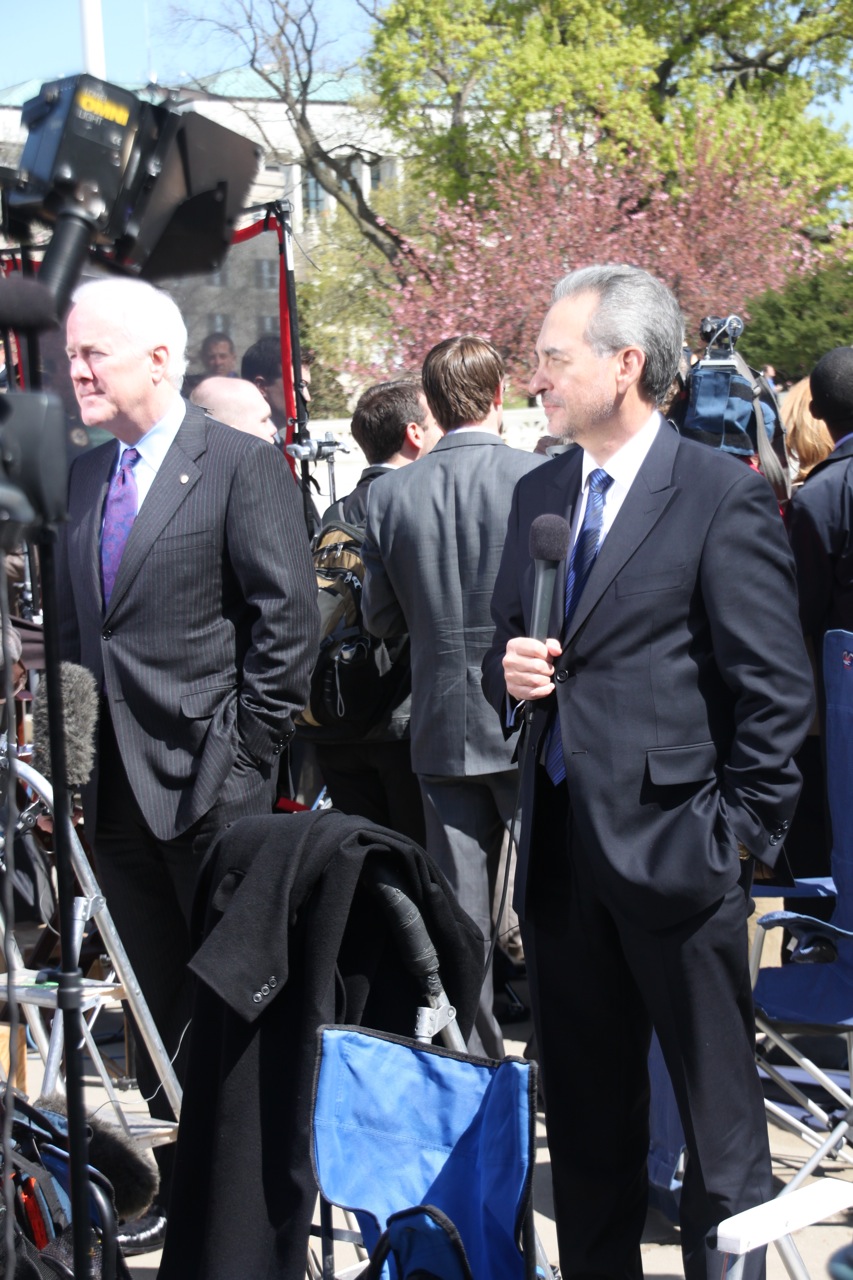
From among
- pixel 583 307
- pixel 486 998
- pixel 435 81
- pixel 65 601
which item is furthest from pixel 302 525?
pixel 435 81

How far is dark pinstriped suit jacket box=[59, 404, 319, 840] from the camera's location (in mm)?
3016

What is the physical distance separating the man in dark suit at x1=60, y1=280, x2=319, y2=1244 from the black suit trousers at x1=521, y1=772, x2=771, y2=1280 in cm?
80

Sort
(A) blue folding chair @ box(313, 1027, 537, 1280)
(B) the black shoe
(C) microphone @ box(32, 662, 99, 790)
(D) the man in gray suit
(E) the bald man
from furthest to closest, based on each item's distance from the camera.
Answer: (E) the bald man
(D) the man in gray suit
(B) the black shoe
(C) microphone @ box(32, 662, 99, 790)
(A) blue folding chair @ box(313, 1027, 537, 1280)

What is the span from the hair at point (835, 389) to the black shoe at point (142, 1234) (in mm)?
2911

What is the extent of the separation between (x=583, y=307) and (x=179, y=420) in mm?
1093

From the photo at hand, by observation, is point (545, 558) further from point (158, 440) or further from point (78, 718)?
point (158, 440)

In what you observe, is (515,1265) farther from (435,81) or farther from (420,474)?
(435,81)

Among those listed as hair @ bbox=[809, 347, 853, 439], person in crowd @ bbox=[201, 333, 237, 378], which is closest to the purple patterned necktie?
hair @ bbox=[809, 347, 853, 439]

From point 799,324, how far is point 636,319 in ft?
70.4

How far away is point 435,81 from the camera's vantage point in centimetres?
3031

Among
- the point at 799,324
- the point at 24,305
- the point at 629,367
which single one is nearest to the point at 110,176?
the point at 24,305

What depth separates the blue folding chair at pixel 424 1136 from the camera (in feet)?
6.93

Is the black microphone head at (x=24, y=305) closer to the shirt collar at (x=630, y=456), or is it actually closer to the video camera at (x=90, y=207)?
the video camera at (x=90, y=207)

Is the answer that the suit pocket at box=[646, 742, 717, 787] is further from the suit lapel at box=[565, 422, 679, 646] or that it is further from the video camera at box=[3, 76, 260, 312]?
the video camera at box=[3, 76, 260, 312]
